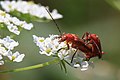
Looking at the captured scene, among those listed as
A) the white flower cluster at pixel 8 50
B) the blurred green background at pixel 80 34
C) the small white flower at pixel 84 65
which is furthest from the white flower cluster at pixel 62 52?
the blurred green background at pixel 80 34

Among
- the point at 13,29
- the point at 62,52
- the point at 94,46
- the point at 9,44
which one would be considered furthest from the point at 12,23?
the point at 94,46

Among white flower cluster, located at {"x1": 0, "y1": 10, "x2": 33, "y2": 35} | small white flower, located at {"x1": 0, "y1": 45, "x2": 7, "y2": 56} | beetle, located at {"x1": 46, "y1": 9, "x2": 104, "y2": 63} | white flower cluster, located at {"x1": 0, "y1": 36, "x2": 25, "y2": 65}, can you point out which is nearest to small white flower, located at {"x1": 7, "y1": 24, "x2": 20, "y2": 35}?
white flower cluster, located at {"x1": 0, "y1": 10, "x2": 33, "y2": 35}

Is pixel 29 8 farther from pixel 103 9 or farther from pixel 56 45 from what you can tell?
pixel 103 9

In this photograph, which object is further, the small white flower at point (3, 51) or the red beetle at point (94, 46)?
the red beetle at point (94, 46)

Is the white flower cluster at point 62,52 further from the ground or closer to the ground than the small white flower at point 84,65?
further from the ground

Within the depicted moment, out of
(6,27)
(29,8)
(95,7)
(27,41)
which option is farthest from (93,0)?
(6,27)

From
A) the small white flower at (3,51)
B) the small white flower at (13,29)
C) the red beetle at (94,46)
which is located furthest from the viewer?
the small white flower at (13,29)

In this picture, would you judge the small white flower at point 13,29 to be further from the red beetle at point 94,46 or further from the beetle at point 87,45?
the red beetle at point 94,46

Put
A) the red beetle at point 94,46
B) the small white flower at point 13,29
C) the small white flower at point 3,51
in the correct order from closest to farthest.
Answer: the small white flower at point 3,51 → the red beetle at point 94,46 → the small white flower at point 13,29

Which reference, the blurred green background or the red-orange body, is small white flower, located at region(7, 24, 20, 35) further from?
the blurred green background

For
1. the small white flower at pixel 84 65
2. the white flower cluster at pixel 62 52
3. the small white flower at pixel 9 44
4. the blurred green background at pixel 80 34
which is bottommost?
the blurred green background at pixel 80 34
